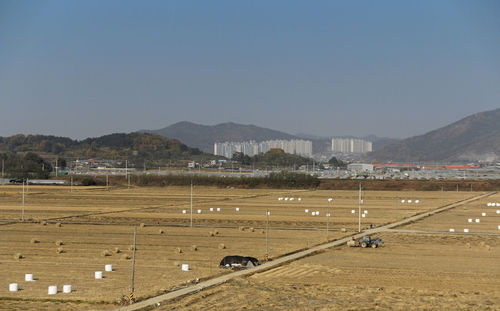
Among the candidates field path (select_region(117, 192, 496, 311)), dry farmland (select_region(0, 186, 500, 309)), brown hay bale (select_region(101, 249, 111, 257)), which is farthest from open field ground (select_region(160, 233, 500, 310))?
brown hay bale (select_region(101, 249, 111, 257))

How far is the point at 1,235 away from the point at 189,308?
31314 millimetres

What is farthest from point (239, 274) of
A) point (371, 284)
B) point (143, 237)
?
point (143, 237)

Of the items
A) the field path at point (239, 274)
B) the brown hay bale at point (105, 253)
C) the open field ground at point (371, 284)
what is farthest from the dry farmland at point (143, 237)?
the open field ground at point (371, 284)

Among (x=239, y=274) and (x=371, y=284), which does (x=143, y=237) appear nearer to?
(x=239, y=274)

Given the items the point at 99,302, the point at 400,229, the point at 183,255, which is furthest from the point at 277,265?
the point at 400,229

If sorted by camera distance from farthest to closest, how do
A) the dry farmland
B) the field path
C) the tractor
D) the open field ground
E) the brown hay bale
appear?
the tractor < the brown hay bale < the dry farmland < the open field ground < the field path

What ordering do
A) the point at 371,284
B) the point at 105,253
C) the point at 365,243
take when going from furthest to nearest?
1. the point at 365,243
2. the point at 105,253
3. the point at 371,284

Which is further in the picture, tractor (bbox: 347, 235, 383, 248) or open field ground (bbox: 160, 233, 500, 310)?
tractor (bbox: 347, 235, 383, 248)

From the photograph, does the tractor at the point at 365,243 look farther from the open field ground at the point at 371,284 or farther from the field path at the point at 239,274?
the field path at the point at 239,274

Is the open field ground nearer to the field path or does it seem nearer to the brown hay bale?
the field path

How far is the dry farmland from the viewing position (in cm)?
3288

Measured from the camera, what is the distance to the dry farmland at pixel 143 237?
32.9m

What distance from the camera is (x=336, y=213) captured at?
82.2 meters

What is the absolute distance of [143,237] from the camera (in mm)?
53906
